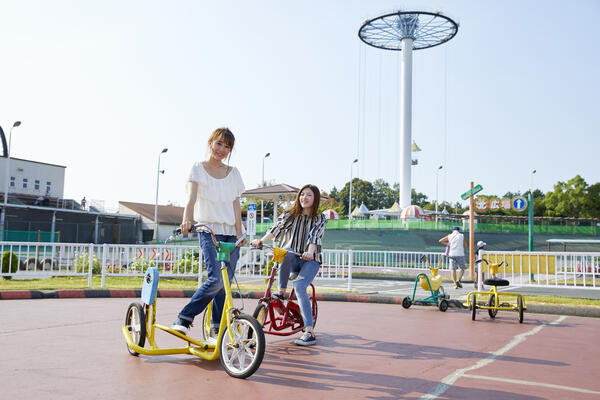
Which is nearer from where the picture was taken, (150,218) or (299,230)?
(299,230)

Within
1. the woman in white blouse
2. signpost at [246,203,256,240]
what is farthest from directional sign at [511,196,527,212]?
the woman in white blouse

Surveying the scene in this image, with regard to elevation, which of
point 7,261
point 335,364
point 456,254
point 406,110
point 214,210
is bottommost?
point 335,364

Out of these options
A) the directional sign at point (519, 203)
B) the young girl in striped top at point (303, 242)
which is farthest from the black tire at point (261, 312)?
the directional sign at point (519, 203)

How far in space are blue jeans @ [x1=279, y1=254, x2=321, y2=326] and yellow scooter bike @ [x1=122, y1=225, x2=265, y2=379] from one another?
3.42ft

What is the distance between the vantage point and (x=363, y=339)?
588 centimetres

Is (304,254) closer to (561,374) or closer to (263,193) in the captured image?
(561,374)

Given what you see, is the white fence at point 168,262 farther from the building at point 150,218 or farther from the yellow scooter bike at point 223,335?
the building at point 150,218

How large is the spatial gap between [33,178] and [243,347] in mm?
57104

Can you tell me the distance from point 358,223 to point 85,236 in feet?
81.8

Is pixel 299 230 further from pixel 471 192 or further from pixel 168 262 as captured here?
pixel 471 192

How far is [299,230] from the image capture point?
222 inches

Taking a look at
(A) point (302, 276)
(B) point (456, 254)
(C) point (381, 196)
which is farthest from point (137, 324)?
(C) point (381, 196)

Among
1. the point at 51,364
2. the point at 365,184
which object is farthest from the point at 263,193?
the point at 365,184

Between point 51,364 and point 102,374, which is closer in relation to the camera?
point 102,374
